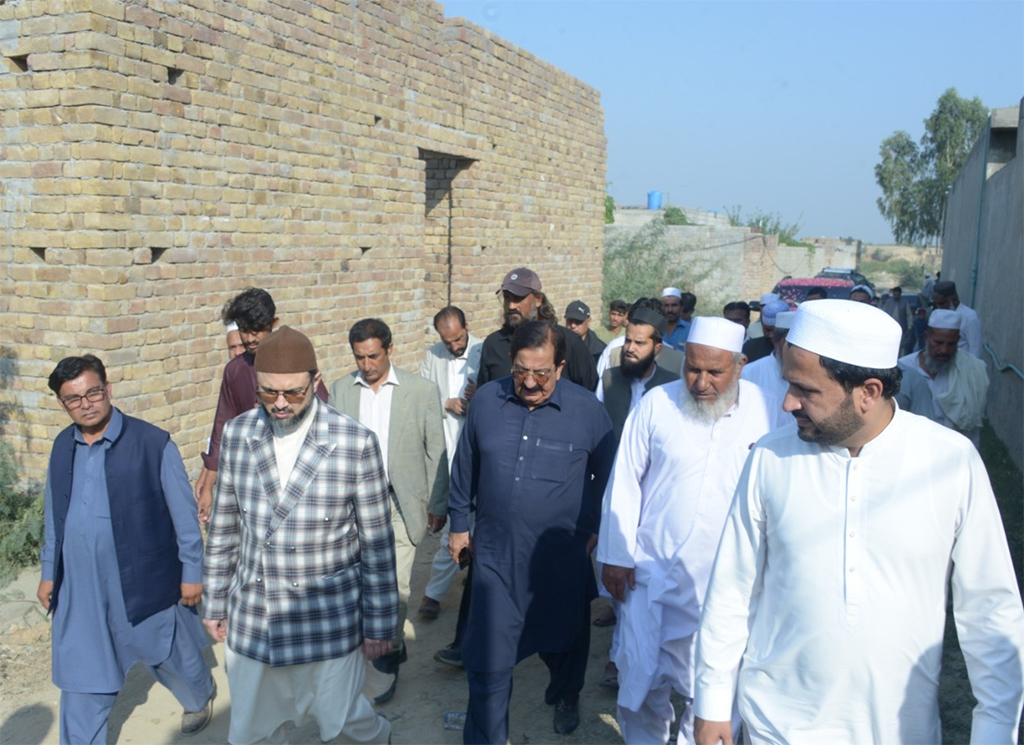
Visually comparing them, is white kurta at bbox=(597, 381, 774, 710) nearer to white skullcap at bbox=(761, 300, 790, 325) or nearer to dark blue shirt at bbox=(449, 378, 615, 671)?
dark blue shirt at bbox=(449, 378, 615, 671)

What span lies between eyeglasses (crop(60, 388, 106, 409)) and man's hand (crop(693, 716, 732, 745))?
8.08ft

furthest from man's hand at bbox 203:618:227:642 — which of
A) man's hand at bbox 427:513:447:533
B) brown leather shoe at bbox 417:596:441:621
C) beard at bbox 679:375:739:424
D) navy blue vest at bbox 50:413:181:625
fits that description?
brown leather shoe at bbox 417:596:441:621

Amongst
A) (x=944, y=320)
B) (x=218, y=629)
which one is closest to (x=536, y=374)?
(x=218, y=629)

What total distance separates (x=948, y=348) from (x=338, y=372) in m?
4.75

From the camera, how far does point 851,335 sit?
7.34 feet

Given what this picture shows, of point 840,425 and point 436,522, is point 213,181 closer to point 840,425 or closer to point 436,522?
point 436,522

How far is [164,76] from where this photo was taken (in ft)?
18.7

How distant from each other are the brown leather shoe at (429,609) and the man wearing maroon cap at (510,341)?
132cm

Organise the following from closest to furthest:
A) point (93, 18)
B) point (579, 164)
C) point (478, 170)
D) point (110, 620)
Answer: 1. point (110, 620)
2. point (93, 18)
3. point (478, 170)
4. point (579, 164)

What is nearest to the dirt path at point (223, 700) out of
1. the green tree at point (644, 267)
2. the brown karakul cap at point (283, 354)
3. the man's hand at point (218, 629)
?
the man's hand at point (218, 629)

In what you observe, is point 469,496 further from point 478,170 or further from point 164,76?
point 478,170

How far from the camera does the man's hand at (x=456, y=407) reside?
5.72m

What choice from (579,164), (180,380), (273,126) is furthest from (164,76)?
(579,164)

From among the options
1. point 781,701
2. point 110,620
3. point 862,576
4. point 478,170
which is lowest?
point 110,620
